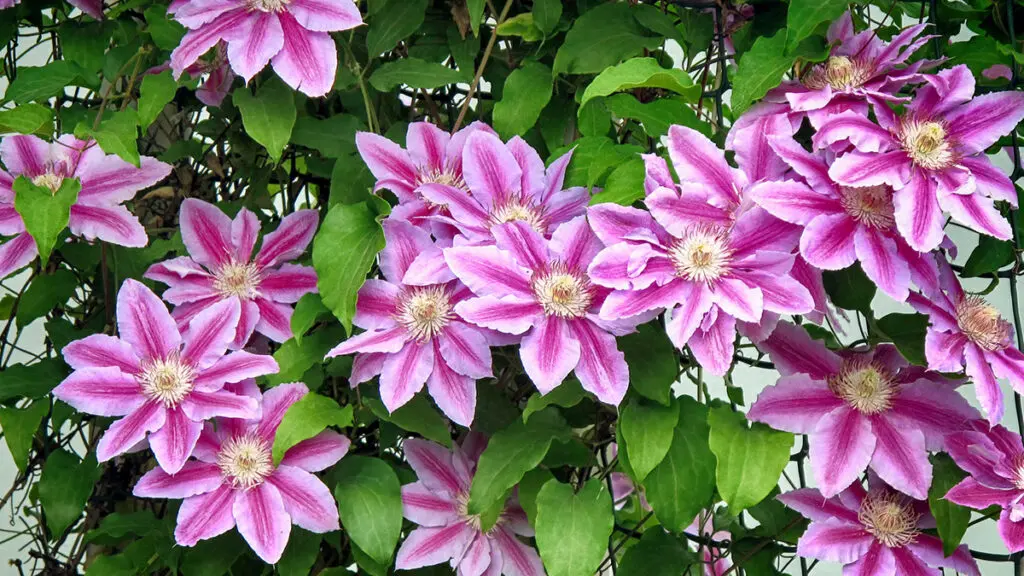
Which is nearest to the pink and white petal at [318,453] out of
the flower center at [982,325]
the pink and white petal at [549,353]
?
the pink and white petal at [549,353]

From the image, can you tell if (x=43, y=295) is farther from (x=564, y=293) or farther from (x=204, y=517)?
(x=564, y=293)

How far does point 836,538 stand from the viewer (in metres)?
0.95

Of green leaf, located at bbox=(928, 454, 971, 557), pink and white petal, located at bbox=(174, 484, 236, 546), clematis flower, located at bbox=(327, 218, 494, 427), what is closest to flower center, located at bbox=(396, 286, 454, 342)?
clematis flower, located at bbox=(327, 218, 494, 427)

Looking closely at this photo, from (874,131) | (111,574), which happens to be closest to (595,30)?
(874,131)

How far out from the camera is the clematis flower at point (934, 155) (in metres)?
0.86

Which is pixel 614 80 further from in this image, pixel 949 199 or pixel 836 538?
pixel 836 538

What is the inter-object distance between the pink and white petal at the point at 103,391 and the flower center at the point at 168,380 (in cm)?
1

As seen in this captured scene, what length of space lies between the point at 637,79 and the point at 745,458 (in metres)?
0.31

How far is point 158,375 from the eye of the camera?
1029 mm

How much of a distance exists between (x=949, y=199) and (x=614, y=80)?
27 centimetres

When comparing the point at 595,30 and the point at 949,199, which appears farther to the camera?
the point at 595,30

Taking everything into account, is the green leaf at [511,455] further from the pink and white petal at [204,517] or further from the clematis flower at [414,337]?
the pink and white petal at [204,517]

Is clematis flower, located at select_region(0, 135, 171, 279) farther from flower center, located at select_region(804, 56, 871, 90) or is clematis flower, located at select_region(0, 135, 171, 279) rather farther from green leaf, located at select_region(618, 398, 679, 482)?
flower center, located at select_region(804, 56, 871, 90)

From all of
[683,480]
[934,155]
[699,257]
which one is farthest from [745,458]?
[934,155]
